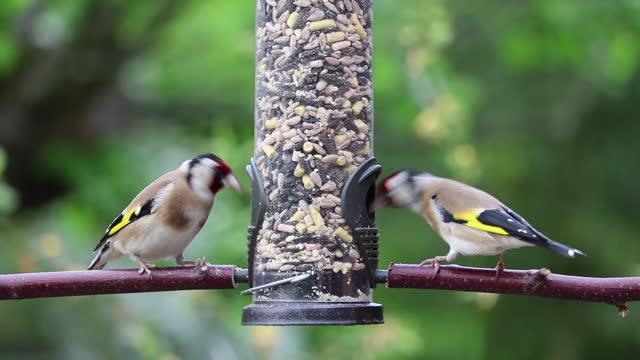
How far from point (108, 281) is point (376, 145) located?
5.98 meters

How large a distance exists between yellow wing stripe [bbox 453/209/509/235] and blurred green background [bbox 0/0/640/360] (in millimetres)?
2057

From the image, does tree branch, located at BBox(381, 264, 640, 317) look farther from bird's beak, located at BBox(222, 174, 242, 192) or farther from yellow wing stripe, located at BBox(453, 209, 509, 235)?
bird's beak, located at BBox(222, 174, 242, 192)

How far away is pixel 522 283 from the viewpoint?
549cm

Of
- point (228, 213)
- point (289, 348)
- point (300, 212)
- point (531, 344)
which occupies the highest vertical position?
point (300, 212)

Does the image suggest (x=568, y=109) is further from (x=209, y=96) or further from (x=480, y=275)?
(x=480, y=275)

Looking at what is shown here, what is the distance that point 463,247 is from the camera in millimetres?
6328

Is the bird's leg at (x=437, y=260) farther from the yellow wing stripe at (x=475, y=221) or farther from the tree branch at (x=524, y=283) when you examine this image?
the yellow wing stripe at (x=475, y=221)

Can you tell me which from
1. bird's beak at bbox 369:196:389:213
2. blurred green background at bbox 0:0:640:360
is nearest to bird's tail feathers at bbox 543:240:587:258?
bird's beak at bbox 369:196:389:213

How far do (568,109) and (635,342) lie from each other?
224cm

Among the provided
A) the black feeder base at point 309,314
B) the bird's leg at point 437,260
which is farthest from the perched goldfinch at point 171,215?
the bird's leg at point 437,260

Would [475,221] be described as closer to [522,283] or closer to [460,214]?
[460,214]

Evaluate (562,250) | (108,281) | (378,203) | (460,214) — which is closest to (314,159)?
(378,203)

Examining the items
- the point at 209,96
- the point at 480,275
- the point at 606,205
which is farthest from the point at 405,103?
the point at 480,275

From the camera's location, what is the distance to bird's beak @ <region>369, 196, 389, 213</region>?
6383mm
